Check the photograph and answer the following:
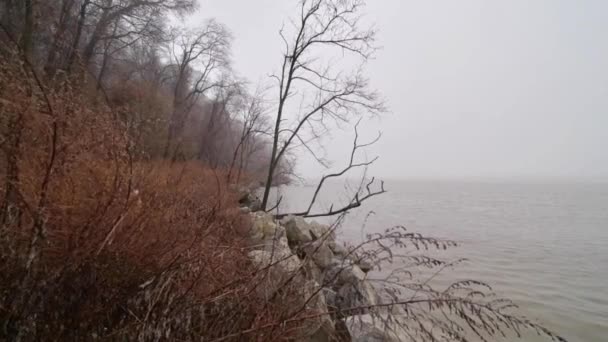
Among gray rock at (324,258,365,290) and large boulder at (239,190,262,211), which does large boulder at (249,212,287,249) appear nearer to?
gray rock at (324,258,365,290)

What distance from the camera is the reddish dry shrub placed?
140 cm

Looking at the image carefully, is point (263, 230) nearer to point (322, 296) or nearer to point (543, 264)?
point (322, 296)

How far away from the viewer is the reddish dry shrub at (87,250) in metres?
1.40

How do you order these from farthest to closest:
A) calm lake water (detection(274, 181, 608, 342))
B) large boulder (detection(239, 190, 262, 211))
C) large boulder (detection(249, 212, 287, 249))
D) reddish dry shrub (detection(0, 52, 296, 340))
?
large boulder (detection(239, 190, 262, 211)) → calm lake water (detection(274, 181, 608, 342)) → large boulder (detection(249, 212, 287, 249)) → reddish dry shrub (detection(0, 52, 296, 340))

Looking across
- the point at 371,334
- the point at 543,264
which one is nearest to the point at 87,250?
the point at 371,334

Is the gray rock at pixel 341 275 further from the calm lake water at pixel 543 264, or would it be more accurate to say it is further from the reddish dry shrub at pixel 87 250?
the calm lake water at pixel 543 264

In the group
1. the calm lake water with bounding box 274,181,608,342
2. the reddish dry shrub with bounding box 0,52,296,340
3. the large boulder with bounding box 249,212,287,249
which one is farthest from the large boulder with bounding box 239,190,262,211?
the reddish dry shrub with bounding box 0,52,296,340

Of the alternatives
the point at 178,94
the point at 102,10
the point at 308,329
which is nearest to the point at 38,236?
the point at 308,329

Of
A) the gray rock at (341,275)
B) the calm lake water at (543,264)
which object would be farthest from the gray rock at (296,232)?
the gray rock at (341,275)

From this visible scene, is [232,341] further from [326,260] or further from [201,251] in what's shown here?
[326,260]

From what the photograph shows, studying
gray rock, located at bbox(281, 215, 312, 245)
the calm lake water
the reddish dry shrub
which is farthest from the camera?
gray rock, located at bbox(281, 215, 312, 245)

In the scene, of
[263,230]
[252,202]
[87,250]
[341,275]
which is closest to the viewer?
[87,250]

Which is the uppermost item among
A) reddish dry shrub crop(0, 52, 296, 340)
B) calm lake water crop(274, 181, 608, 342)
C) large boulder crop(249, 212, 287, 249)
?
reddish dry shrub crop(0, 52, 296, 340)

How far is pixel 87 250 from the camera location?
1635 mm
